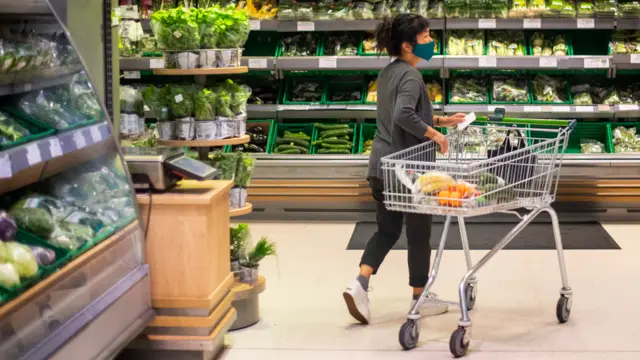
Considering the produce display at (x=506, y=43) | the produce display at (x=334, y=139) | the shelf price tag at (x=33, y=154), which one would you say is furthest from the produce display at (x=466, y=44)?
the shelf price tag at (x=33, y=154)

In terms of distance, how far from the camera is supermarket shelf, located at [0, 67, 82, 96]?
3283mm

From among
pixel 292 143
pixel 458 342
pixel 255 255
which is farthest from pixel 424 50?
pixel 292 143

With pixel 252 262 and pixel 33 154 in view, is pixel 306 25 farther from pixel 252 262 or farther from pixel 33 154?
pixel 33 154

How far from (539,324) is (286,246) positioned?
2312 millimetres

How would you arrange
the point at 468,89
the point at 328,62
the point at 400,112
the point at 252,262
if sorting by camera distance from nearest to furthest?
the point at 400,112, the point at 252,262, the point at 328,62, the point at 468,89

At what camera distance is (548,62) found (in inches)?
285

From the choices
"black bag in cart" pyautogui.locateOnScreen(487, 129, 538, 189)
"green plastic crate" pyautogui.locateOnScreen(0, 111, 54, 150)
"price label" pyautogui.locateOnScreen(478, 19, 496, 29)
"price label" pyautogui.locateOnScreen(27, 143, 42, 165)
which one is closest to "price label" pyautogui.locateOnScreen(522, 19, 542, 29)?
"price label" pyautogui.locateOnScreen(478, 19, 496, 29)

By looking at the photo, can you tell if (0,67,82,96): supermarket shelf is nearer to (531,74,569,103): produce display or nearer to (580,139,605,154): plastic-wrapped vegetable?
(531,74,569,103): produce display

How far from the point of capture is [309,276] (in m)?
5.69

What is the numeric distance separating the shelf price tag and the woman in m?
1.99

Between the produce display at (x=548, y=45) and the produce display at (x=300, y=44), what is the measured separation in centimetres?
184

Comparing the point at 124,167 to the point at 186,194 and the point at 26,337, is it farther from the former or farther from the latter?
the point at 26,337

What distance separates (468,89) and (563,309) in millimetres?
3351

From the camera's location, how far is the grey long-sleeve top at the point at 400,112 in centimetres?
435
